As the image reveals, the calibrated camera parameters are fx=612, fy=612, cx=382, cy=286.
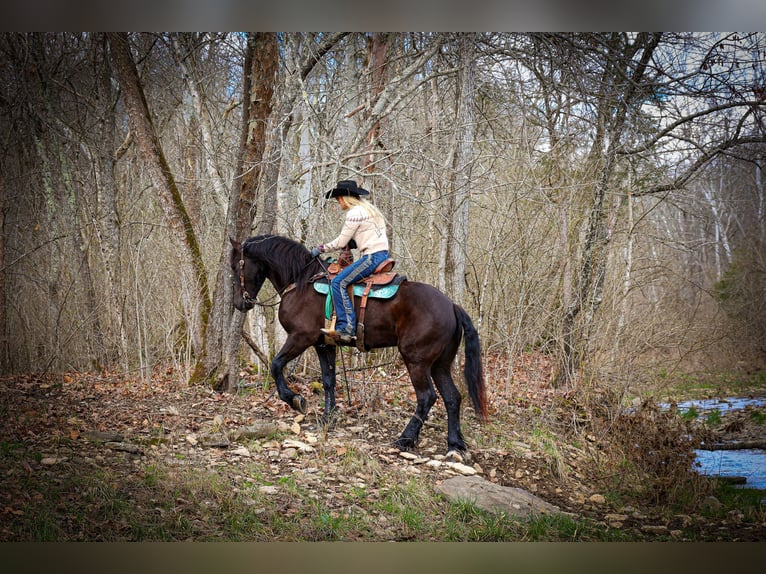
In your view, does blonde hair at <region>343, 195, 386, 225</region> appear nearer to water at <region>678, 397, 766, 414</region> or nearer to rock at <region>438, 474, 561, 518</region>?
rock at <region>438, 474, 561, 518</region>

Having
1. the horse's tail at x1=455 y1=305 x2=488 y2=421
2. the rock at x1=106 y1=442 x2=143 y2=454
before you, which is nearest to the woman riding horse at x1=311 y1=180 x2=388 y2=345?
the horse's tail at x1=455 y1=305 x2=488 y2=421

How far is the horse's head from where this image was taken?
509 centimetres

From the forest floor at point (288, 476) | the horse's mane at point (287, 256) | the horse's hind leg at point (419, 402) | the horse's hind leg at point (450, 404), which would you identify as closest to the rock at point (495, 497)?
the forest floor at point (288, 476)

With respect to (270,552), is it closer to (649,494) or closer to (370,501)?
(370,501)

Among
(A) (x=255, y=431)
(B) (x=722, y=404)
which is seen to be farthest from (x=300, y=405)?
(B) (x=722, y=404)

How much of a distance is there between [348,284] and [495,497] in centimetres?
190

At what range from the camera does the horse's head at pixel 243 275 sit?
509cm

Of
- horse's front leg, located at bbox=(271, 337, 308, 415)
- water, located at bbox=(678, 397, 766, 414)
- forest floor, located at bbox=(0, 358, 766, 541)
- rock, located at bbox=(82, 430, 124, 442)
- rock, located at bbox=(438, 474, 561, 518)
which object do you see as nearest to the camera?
forest floor, located at bbox=(0, 358, 766, 541)

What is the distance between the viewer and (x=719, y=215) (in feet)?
18.6

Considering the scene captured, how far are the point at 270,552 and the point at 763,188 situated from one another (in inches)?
181

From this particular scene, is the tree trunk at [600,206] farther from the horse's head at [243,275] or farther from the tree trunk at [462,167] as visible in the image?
→ the horse's head at [243,275]

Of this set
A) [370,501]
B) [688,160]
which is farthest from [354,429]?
[688,160]

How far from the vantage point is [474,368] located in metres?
4.81

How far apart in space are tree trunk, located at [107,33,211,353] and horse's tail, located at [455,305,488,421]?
2688mm
